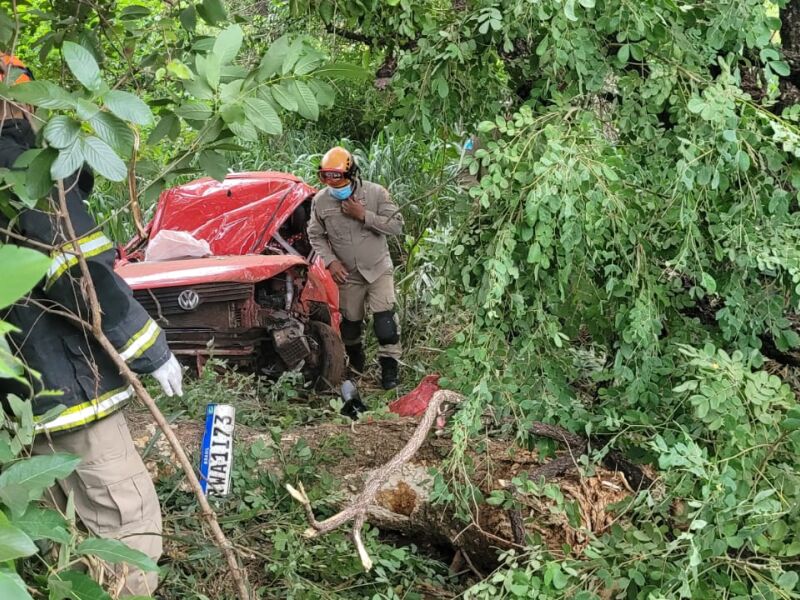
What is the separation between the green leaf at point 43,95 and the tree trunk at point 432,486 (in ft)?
6.25

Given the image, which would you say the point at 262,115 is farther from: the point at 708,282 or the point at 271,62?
the point at 708,282

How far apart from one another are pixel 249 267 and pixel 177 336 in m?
0.67

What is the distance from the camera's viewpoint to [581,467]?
3.21 m

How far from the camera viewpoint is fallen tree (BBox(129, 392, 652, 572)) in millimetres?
3212

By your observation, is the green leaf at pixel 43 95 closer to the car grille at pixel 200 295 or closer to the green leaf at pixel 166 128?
the green leaf at pixel 166 128

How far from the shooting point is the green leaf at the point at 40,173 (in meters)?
1.79

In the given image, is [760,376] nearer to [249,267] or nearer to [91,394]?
[91,394]

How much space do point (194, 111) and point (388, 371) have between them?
510 cm

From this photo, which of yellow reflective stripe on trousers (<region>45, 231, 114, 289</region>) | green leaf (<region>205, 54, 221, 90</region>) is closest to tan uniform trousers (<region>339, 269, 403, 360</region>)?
yellow reflective stripe on trousers (<region>45, 231, 114, 289</region>)

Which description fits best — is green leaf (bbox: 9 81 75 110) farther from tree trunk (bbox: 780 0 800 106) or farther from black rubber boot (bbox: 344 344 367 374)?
black rubber boot (bbox: 344 344 367 374)

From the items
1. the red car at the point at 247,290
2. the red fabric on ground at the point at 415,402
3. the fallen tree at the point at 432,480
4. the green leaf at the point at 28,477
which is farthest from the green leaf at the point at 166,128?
the red car at the point at 247,290

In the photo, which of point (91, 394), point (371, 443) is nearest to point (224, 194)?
point (371, 443)

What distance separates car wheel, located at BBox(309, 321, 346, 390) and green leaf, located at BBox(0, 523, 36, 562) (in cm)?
528

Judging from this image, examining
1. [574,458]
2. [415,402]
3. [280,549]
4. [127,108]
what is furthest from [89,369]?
[415,402]
